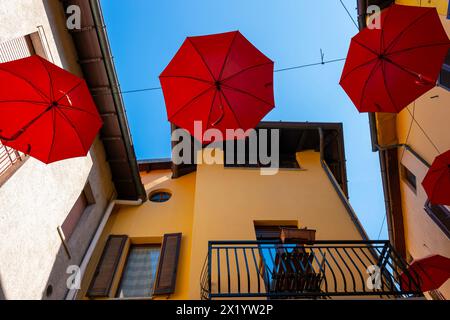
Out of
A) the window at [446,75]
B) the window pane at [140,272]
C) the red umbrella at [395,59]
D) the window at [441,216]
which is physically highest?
the window at [446,75]

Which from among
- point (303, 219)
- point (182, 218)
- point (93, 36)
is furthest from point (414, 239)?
point (93, 36)

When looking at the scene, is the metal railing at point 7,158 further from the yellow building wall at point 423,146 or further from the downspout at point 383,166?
the downspout at point 383,166

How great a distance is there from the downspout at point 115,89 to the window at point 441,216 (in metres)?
8.22

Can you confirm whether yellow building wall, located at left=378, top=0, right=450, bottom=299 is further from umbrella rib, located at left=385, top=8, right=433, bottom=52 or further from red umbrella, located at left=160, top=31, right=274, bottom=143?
red umbrella, located at left=160, top=31, right=274, bottom=143

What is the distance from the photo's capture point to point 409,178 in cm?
987

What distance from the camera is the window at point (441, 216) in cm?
785

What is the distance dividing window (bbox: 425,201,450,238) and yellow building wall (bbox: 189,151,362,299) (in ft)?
6.85

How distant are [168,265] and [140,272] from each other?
0.92m

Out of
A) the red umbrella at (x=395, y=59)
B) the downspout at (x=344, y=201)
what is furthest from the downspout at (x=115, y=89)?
the downspout at (x=344, y=201)

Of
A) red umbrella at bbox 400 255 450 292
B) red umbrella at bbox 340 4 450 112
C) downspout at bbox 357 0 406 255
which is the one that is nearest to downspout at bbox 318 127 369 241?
red umbrella at bbox 400 255 450 292

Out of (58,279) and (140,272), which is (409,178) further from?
(58,279)

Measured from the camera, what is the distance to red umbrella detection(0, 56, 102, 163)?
4.95 metres
